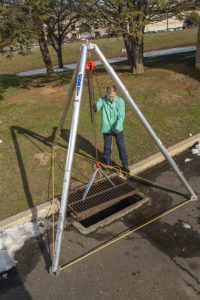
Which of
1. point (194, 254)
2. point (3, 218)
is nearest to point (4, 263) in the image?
point (3, 218)

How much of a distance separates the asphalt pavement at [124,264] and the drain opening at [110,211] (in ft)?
1.10

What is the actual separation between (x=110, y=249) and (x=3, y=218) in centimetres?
222

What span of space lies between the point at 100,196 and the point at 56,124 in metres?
3.79

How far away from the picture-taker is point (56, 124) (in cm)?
860

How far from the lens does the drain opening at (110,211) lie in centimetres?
517

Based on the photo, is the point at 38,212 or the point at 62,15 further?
the point at 62,15

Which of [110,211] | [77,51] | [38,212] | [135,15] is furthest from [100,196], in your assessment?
[77,51]

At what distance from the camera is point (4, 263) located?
163 inches

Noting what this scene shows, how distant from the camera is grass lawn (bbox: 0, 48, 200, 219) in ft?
20.2

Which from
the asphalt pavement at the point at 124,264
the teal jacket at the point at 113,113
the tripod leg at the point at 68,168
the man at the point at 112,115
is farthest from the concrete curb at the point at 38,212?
the tripod leg at the point at 68,168

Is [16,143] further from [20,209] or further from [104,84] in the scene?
[104,84]

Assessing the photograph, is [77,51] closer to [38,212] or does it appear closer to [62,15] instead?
[62,15]

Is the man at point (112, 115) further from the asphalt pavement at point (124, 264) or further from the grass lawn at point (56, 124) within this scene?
the asphalt pavement at point (124, 264)

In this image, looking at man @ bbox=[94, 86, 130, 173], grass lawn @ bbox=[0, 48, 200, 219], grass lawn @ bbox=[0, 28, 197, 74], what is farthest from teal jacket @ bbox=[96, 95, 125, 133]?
grass lawn @ bbox=[0, 28, 197, 74]
